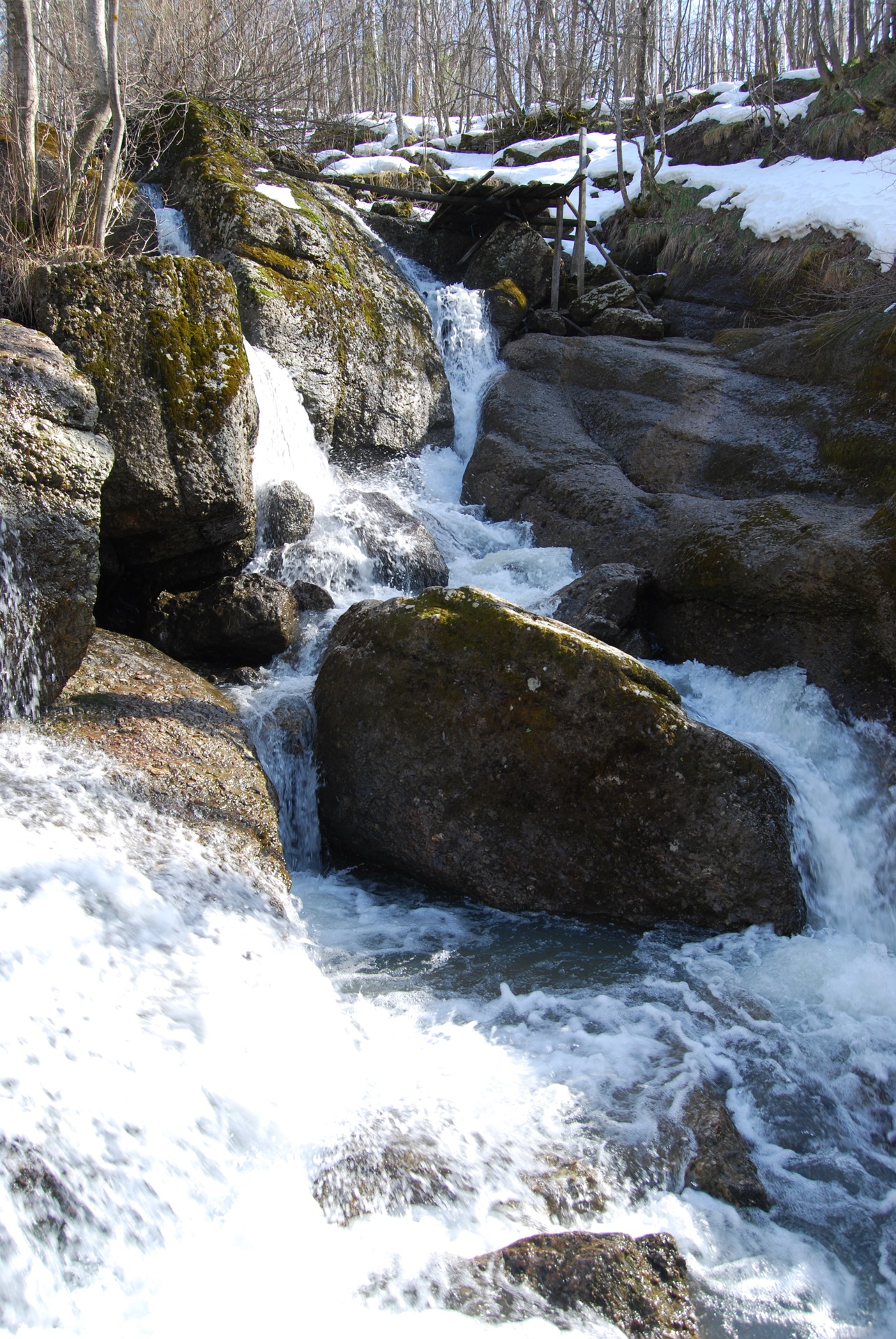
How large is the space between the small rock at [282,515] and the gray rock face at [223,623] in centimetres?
139

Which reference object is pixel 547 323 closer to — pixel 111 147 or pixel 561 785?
pixel 111 147

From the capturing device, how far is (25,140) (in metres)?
6.08

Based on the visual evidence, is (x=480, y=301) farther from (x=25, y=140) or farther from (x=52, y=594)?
(x=52, y=594)

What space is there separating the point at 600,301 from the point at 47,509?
11.5m

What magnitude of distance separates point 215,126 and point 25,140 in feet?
20.2

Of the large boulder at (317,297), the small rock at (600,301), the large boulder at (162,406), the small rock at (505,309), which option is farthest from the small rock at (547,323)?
the large boulder at (162,406)

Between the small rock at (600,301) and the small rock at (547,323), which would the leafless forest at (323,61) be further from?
the small rock at (547,323)

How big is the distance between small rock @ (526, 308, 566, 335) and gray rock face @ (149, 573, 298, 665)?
27.9 feet

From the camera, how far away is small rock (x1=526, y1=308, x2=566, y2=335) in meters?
13.2

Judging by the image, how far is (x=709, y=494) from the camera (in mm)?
8969

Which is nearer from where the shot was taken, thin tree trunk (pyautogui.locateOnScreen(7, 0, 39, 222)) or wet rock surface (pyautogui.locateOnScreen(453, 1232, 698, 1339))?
wet rock surface (pyautogui.locateOnScreen(453, 1232, 698, 1339))

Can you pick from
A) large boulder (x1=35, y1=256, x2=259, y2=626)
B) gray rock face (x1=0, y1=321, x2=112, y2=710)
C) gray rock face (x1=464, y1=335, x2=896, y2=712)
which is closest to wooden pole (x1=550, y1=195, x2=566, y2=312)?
gray rock face (x1=464, y1=335, x2=896, y2=712)

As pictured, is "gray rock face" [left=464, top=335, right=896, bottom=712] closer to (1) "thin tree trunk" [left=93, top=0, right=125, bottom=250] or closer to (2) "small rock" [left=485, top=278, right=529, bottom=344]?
(2) "small rock" [left=485, top=278, right=529, bottom=344]

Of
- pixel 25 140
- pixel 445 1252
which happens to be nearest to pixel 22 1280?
pixel 445 1252
